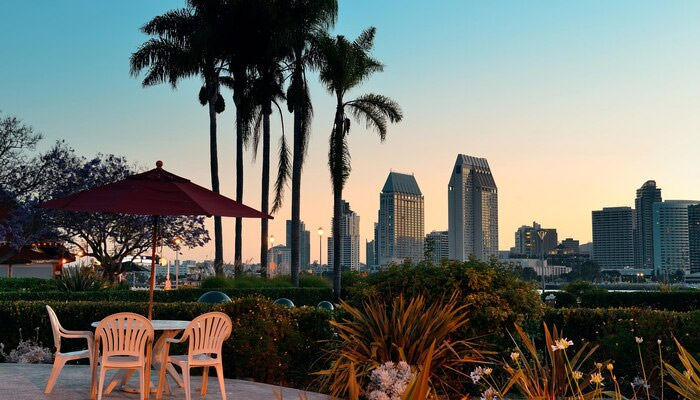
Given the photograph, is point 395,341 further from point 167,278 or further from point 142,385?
point 167,278

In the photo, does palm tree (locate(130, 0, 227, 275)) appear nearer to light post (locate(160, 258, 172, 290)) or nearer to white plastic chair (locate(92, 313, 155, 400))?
light post (locate(160, 258, 172, 290))

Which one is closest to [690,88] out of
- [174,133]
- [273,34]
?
[273,34]

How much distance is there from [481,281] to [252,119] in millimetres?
25986

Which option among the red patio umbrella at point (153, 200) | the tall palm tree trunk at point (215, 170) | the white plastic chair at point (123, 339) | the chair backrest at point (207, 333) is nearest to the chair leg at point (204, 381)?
the chair backrest at point (207, 333)

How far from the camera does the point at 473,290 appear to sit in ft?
28.4

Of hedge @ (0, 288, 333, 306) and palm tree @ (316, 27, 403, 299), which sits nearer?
hedge @ (0, 288, 333, 306)

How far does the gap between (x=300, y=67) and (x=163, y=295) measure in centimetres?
1319

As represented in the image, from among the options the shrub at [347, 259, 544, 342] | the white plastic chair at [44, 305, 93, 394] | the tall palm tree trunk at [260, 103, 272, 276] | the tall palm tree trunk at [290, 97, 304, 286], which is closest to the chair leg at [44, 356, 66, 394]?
the white plastic chair at [44, 305, 93, 394]

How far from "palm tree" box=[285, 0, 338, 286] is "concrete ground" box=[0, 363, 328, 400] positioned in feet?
58.3

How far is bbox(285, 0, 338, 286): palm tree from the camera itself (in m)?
28.2

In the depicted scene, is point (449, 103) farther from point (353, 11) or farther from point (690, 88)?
point (690, 88)

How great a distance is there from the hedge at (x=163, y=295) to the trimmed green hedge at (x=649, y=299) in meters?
8.59

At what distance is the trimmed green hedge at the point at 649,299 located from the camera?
22.1 m

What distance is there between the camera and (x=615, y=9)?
23.7 meters
